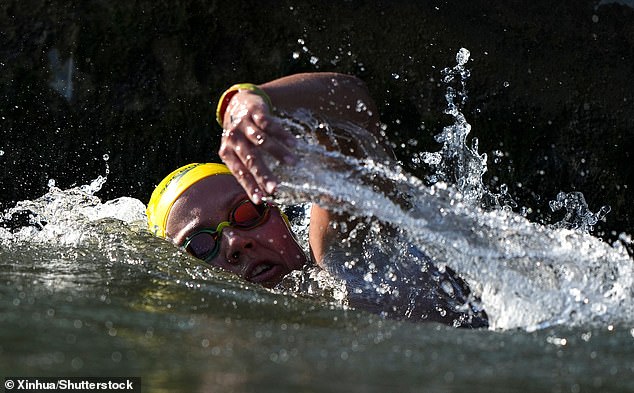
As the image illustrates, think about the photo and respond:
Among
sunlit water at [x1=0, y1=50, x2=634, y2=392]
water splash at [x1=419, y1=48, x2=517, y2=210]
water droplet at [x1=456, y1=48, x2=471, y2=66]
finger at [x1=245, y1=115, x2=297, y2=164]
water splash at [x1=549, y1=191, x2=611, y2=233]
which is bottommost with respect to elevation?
sunlit water at [x1=0, y1=50, x2=634, y2=392]

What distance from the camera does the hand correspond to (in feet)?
8.35

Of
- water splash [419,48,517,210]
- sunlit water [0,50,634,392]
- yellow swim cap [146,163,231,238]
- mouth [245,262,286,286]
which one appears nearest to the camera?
sunlit water [0,50,634,392]

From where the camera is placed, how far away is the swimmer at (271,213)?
8.54 ft

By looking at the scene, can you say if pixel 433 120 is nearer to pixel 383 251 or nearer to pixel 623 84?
pixel 623 84

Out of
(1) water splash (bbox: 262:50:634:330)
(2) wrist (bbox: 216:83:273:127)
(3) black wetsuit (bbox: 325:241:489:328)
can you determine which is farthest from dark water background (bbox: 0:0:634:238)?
(2) wrist (bbox: 216:83:273:127)

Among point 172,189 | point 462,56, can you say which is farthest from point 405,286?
point 462,56

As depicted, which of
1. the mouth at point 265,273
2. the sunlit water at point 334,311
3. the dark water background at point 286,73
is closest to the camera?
the sunlit water at point 334,311

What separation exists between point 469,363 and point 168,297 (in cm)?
100

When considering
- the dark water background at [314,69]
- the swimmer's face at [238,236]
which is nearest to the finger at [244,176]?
the swimmer's face at [238,236]

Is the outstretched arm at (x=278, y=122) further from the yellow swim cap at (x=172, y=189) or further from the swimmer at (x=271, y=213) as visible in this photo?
the yellow swim cap at (x=172, y=189)

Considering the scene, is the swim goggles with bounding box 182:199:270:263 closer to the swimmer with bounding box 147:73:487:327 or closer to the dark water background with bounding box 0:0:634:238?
the swimmer with bounding box 147:73:487:327

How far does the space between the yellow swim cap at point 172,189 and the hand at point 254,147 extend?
3.94 ft

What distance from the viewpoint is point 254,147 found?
2576 mm

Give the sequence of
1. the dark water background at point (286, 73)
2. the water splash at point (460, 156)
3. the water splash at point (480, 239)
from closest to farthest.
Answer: the water splash at point (480, 239), the water splash at point (460, 156), the dark water background at point (286, 73)
